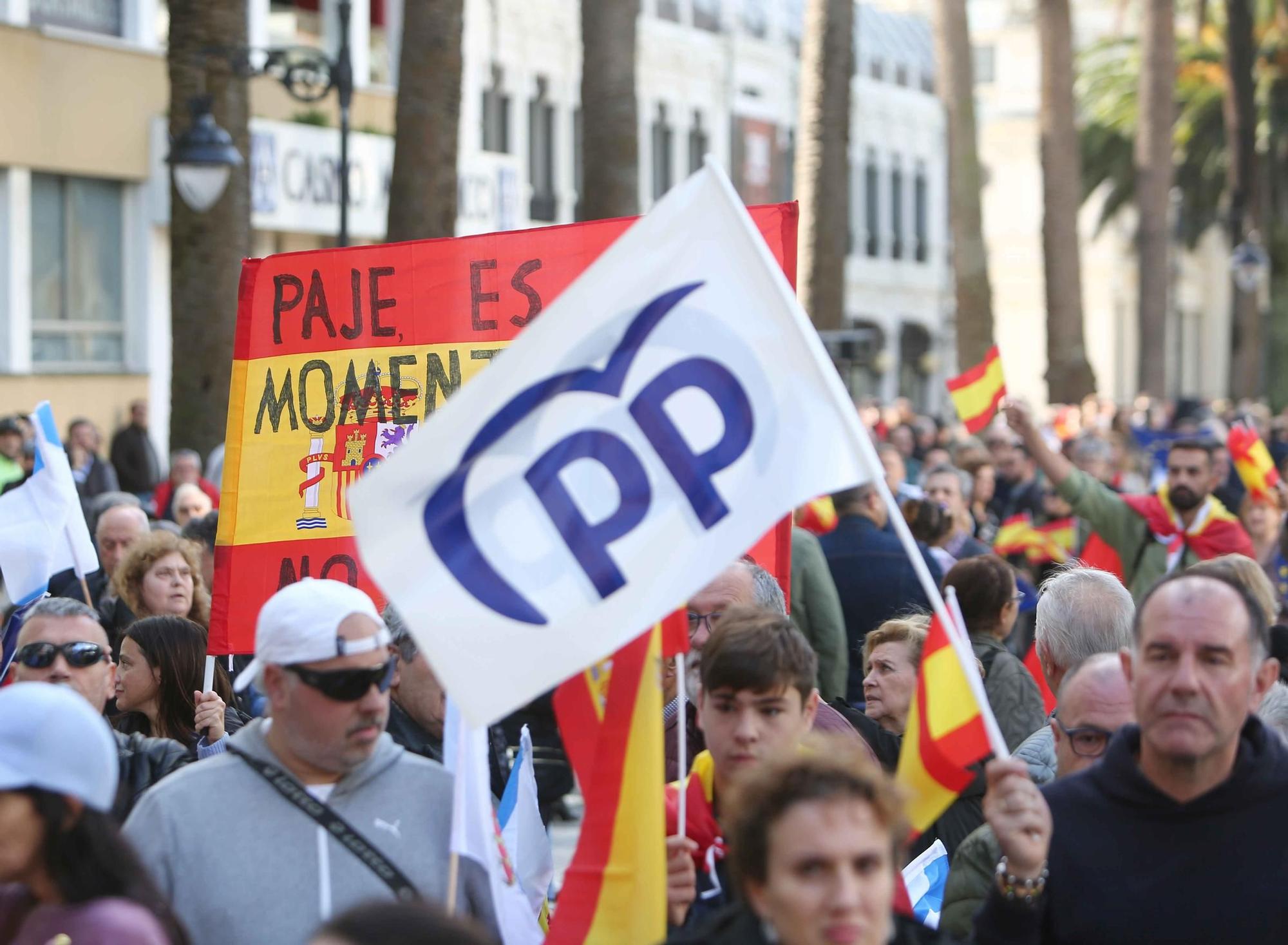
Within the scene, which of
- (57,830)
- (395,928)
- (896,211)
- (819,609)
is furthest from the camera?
(896,211)

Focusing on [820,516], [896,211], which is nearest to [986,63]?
[896,211]

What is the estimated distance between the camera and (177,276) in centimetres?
1475

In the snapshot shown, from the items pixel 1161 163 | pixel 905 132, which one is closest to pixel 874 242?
pixel 905 132

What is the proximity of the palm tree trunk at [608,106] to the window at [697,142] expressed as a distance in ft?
88.0

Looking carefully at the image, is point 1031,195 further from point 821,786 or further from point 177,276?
point 821,786

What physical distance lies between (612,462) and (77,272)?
2183 cm

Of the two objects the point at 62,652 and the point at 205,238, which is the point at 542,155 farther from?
the point at 62,652

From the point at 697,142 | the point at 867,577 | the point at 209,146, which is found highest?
the point at 697,142

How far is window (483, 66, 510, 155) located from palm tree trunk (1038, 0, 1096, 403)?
1124 centimetres

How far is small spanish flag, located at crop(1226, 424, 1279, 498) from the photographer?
431 inches

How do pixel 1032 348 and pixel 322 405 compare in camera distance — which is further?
pixel 1032 348

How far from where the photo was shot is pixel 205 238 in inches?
579

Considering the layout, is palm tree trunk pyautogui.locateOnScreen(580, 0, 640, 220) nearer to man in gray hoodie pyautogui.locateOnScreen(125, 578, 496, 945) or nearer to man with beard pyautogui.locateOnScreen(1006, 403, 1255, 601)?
man with beard pyautogui.locateOnScreen(1006, 403, 1255, 601)

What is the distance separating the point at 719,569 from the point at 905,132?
53.9 m
